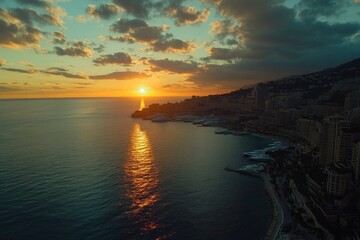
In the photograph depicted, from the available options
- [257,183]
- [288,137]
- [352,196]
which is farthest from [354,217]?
[288,137]

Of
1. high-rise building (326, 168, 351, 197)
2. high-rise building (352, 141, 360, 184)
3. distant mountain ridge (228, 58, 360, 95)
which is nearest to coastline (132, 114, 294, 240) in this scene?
high-rise building (326, 168, 351, 197)

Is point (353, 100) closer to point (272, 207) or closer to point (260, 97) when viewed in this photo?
point (260, 97)

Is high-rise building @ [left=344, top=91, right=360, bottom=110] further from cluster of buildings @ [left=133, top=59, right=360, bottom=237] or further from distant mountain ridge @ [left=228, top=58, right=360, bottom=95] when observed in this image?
distant mountain ridge @ [left=228, top=58, right=360, bottom=95]

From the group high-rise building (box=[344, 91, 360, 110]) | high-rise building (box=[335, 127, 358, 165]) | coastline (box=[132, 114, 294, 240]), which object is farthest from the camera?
high-rise building (box=[344, 91, 360, 110])

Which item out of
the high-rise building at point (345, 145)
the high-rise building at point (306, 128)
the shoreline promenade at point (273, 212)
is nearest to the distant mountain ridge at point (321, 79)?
the high-rise building at point (306, 128)

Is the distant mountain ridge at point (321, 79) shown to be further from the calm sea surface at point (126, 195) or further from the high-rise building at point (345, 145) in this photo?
the calm sea surface at point (126, 195)

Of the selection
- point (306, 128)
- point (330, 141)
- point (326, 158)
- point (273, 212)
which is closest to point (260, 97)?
point (306, 128)

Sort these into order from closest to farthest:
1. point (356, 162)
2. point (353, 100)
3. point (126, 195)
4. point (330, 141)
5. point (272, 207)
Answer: point (272, 207) < point (126, 195) < point (356, 162) < point (330, 141) < point (353, 100)

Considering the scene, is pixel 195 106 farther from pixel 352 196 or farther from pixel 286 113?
pixel 352 196
